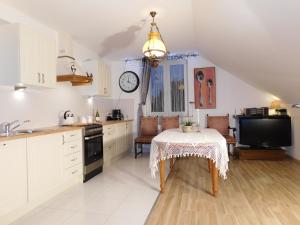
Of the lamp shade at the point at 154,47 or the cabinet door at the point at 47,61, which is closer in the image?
the lamp shade at the point at 154,47

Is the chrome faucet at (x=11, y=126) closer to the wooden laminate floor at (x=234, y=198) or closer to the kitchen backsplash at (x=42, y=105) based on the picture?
the kitchen backsplash at (x=42, y=105)

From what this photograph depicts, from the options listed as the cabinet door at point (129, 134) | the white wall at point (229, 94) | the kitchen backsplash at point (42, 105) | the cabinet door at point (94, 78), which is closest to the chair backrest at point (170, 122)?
the white wall at point (229, 94)

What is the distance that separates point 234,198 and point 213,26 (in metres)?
2.35

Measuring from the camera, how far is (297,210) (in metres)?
2.47

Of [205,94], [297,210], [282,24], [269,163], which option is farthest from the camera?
[205,94]

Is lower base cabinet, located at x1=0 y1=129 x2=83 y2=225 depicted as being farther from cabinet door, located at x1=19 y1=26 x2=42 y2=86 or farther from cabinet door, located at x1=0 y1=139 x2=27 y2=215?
cabinet door, located at x1=19 y1=26 x2=42 y2=86

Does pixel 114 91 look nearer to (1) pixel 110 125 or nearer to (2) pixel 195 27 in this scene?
(1) pixel 110 125

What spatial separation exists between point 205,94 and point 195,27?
208 cm

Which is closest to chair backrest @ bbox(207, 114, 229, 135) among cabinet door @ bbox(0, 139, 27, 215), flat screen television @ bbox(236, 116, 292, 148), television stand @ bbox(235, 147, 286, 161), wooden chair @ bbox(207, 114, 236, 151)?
wooden chair @ bbox(207, 114, 236, 151)

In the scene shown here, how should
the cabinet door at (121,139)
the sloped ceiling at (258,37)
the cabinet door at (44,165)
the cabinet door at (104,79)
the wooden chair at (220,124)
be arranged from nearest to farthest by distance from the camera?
the sloped ceiling at (258,37) → the cabinet door at (44,165) → the cabinet door at (104,79) → the cabinet door at (121,139) → the wooden chair at (220,124)

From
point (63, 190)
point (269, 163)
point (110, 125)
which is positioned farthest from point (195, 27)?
point (63, 190)

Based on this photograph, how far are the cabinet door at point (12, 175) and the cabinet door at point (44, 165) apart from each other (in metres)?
0.09

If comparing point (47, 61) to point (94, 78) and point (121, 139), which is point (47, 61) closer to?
point (94, 78)

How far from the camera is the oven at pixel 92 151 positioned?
364 cm
